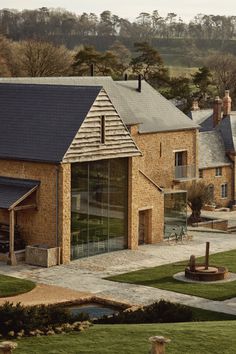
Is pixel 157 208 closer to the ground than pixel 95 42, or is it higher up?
A: closer to the ground

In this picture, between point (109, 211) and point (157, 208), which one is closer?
point (109, 211)

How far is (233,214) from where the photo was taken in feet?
187

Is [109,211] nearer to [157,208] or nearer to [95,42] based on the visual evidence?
[157,208]

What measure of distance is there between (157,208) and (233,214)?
59.0ft

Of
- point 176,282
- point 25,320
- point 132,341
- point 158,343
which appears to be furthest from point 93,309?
point 158,343

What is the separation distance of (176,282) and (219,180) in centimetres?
2906

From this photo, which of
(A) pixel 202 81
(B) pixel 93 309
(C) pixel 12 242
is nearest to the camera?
(B) pixel 93 309

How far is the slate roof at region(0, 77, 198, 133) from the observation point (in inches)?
1797

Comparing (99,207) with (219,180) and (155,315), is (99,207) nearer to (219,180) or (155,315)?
(155,315)

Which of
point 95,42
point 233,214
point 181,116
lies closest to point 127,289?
point 181,116

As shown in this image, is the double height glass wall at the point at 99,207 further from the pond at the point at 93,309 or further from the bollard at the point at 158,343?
the bollard at the point at 158,343

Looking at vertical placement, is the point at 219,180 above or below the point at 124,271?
above

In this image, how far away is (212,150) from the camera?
2354 inches

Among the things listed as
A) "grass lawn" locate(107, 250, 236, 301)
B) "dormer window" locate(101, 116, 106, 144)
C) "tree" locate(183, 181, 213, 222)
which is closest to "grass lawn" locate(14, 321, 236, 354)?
"grass lawn" locate(107, 250, 236, 301)
